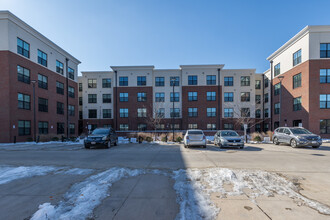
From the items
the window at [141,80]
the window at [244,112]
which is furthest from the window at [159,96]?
the window at [244,112]

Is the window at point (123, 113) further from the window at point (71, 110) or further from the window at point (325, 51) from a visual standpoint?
the window at point (325, 51)

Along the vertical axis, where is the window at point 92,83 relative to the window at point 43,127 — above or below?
above

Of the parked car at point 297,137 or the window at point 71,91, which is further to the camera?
the window at point 71,91

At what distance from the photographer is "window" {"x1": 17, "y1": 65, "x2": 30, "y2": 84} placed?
21.0m

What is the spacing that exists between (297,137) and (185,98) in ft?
69.6

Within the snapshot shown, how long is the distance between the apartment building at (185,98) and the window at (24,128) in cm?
1436

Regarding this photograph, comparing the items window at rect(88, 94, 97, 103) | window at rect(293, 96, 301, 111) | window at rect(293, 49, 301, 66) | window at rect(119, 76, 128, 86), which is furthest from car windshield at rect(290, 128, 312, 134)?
window at rect(88, 94, 97, 103)

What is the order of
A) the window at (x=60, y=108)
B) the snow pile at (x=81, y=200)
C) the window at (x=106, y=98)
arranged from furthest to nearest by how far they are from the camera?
the window at (x=106, y=98) < the window at (x=60, y=108) < the snow pile at (x=81, y=200)

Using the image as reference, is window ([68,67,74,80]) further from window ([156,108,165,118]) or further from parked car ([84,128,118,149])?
parked car ([84,128,118,149])

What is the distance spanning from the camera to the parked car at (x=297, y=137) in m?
13.9

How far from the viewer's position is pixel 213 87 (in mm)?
33719

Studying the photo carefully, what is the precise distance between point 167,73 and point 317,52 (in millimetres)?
22813

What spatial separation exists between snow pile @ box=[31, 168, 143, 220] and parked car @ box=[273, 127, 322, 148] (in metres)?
15.0

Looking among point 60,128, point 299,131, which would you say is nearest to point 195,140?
point 299,131
